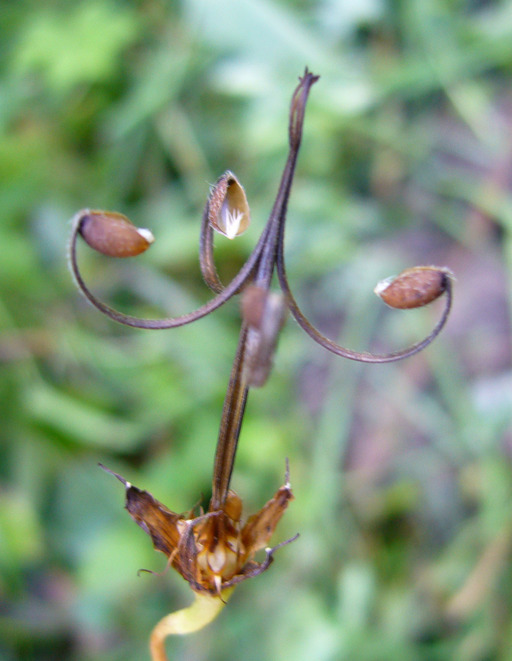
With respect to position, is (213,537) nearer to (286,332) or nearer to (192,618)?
(192,618)

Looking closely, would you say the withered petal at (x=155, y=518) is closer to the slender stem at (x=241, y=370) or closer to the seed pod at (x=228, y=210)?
the slender stem at (x=241, y=370)

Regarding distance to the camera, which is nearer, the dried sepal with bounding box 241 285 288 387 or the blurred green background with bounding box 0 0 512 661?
the dried sepal with bounding box 241 285 288 387

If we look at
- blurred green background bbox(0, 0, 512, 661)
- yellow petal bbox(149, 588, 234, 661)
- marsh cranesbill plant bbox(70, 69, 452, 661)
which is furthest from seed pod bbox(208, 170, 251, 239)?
blurred green background bbox(0, 0, 512, 661)

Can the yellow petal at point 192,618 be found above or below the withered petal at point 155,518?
below

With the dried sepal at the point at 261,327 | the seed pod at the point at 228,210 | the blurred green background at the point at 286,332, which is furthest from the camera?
the blurred green background at the point at 286,332

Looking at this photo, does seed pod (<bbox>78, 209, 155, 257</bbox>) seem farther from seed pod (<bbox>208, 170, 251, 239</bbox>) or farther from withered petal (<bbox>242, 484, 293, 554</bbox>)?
withered petal (<bbox>242, 484, 293, 554</bbox>)

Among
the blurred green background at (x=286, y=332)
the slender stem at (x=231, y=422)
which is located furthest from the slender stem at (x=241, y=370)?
the blurred green background at (x=286, y=332)

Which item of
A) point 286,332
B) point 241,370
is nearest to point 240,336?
point 241,370

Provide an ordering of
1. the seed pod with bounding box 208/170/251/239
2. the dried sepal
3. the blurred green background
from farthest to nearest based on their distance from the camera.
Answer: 1. the blurred green background
2. the seed pod with bounding box 208/170/251/239
3. the dried sepal
